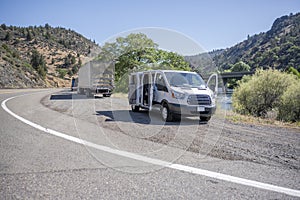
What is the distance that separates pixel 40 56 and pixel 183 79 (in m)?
75.6

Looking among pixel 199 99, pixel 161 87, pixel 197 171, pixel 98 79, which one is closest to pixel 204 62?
pixel 161 87

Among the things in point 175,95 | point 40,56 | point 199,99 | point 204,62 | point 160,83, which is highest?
point 40,56

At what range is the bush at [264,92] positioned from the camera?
20.2 meters

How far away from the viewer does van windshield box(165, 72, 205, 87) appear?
9791 mm

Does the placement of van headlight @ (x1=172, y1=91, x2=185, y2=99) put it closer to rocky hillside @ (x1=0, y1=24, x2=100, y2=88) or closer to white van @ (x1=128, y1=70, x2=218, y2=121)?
white van @ (x1=128, y1=70, x2=218, y2=121)

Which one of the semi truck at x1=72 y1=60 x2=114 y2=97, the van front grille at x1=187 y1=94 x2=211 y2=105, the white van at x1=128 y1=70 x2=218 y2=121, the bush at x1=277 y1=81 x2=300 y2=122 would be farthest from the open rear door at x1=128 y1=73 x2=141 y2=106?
the semi truck at x1=72 y1=60 x2=114 y2=97

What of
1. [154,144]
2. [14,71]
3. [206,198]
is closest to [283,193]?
[206,198]

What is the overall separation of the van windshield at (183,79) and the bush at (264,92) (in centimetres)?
1182

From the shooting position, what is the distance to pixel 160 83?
33.6 ft

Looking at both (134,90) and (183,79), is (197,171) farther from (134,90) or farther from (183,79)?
(134,90)

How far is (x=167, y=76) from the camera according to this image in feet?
33.1

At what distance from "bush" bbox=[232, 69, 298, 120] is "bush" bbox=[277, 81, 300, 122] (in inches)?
29.3

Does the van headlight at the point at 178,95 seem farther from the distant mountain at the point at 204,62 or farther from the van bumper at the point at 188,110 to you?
the distant mountain at the point at 204,62

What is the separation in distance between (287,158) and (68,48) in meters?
114
